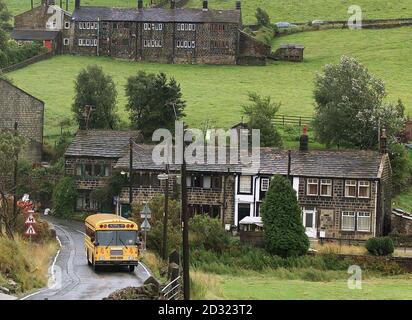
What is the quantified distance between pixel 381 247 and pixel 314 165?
11717 mm

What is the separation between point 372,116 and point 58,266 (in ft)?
129

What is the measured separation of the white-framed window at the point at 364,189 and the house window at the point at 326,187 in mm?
1900

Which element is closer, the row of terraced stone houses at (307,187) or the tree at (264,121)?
the row of terraced stone houses at (307,187)

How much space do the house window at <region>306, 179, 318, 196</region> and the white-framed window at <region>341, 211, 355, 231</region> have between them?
7.37 feet

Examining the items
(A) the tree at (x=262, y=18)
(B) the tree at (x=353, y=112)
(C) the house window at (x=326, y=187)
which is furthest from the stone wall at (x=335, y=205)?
(A) the tree at (x=262, y=18)

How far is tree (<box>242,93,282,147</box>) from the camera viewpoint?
90.6 metres

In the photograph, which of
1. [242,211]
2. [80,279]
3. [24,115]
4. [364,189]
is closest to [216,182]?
[242,211]

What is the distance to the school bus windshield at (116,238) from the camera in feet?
175

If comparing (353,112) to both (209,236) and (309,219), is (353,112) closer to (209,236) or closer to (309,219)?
(309,219)

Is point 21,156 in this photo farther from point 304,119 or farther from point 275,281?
point 275,281

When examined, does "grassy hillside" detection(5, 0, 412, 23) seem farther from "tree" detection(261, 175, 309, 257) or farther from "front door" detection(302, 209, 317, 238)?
"tree" detection(261, 175, 309, 257)

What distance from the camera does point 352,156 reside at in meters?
79.8

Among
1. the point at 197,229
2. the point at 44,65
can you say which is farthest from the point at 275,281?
the point at 44,65

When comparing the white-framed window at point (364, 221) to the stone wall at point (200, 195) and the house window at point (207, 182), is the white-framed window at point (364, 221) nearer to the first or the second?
the stone wall at point (200, 195)
